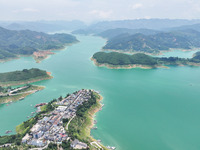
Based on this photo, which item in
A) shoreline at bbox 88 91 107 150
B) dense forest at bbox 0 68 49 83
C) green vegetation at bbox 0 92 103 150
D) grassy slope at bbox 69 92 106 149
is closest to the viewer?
green vegetation at bbox 0 92 103 150

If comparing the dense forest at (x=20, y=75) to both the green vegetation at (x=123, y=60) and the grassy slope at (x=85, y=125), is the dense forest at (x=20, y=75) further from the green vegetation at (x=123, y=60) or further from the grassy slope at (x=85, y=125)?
the green vegetation at (x=123, y=60)

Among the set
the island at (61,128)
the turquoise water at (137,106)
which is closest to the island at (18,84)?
the turquoise water at (137,106)

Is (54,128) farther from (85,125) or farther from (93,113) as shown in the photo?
(93,113)

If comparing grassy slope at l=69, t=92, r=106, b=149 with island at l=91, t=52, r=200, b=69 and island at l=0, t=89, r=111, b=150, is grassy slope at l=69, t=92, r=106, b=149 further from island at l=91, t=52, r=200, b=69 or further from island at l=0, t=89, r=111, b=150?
island at l=91, t=52, r=200, b=69

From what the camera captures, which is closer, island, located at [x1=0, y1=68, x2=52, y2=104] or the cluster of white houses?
the cluster of white houses

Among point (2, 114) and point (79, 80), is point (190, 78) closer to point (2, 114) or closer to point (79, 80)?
point (79, 80)

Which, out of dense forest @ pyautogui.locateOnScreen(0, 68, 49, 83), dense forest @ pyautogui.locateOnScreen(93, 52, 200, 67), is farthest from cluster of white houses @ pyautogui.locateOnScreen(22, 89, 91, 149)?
dense forest @ pyautogui.locateOnScreen(93, 52, 200, 67)

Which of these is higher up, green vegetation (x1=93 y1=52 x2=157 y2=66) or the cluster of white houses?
green vegetation (x1=93 y1=52 x2=157 y2=66)

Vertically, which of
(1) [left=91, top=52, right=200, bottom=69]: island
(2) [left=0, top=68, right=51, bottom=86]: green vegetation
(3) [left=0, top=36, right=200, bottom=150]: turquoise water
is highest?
(1) [left=91, top=52, right=200, bottom=69]: island
